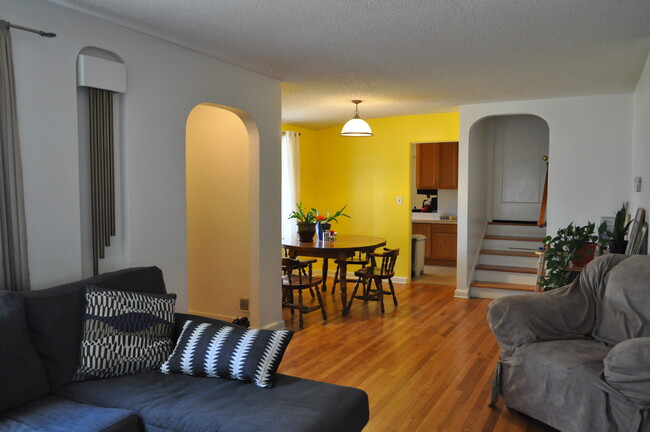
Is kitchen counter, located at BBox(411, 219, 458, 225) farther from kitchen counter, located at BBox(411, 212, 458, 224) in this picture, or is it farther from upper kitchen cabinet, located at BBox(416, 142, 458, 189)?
upper kitchen cabinet, located at BBox(416, 142, 458, 189)

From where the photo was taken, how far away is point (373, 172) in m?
7.79

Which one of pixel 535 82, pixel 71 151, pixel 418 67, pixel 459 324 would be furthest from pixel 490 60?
pixel 71 151

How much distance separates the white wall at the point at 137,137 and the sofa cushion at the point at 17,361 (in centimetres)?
49

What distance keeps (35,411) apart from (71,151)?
55.7 inches

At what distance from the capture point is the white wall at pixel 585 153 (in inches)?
221

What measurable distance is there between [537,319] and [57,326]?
2.65 meters

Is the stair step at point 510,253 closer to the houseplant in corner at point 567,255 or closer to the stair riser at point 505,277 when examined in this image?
the stair riser at point 505,277

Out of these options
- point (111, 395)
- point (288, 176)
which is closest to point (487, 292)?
point (288, 176)

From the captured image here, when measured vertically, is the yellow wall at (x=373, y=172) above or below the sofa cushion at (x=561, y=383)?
above

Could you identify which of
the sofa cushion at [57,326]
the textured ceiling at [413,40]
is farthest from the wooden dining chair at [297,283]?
the sofa cushion at [57,326]

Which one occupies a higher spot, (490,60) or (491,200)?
(490,60)

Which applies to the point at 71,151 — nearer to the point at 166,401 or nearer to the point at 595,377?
the point at 166,401

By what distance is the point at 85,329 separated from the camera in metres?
2.59

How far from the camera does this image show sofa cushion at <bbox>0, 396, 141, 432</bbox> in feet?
6.85
